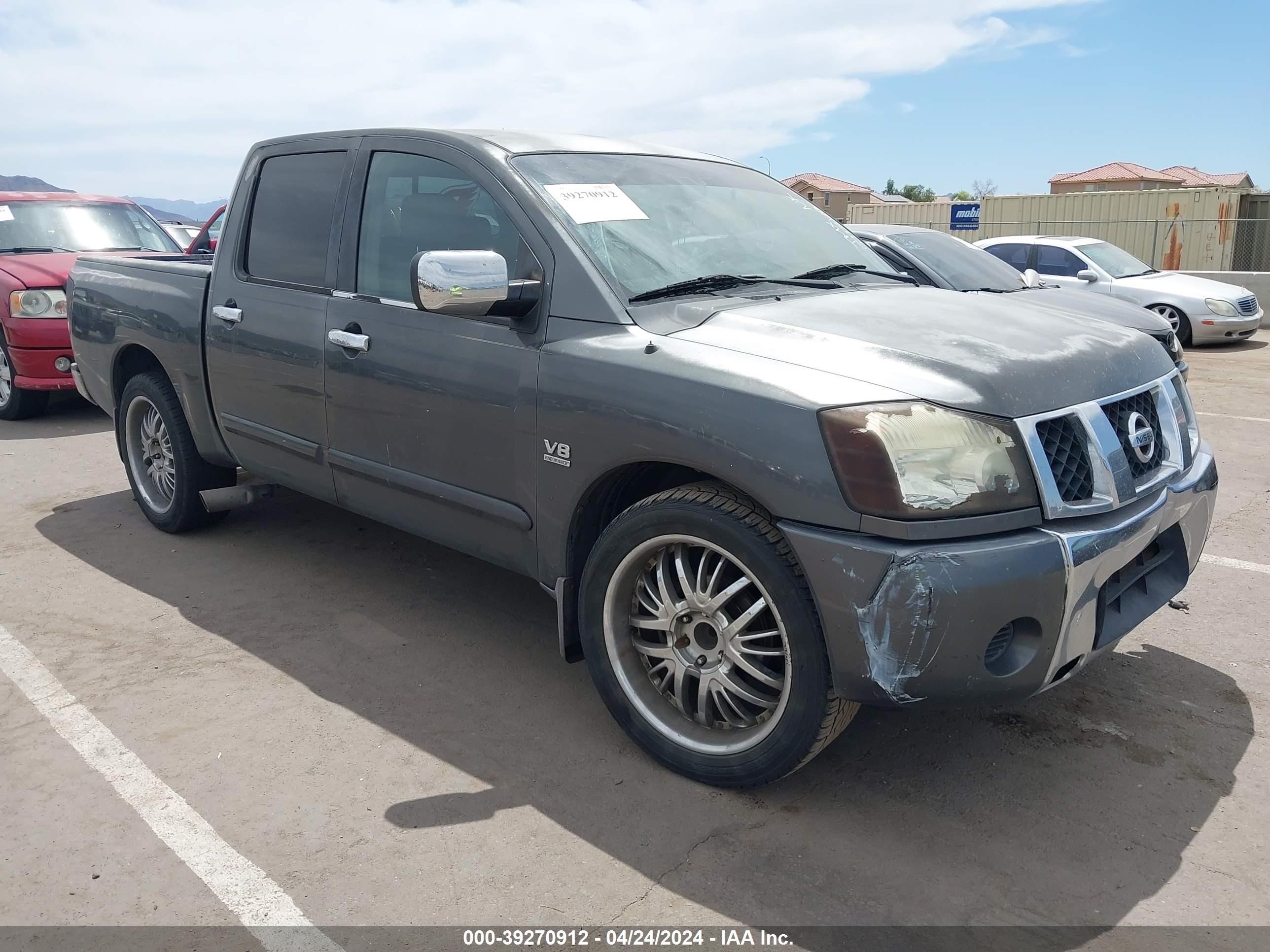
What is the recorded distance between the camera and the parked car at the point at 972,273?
27.3 feet

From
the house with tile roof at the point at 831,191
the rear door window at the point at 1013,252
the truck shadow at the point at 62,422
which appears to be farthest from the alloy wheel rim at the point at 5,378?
the house with tile roof at the point at 831,191

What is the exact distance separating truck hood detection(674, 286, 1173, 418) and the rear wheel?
12.4 metres

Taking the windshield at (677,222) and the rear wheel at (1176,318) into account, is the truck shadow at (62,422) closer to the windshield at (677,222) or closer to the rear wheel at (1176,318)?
the windshield at (677,222)

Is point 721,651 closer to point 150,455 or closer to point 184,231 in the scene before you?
point 150,455

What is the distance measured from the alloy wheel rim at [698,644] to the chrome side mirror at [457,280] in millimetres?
884

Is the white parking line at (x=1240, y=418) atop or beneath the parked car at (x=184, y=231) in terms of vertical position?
beneath

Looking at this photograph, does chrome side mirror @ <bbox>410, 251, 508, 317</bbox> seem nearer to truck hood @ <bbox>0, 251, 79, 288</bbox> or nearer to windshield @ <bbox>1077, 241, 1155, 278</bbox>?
truck hood @ <bbox>0, 251, 79, 288</bbox>

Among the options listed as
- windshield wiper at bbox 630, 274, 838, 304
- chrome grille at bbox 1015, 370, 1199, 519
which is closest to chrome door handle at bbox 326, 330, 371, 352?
windshield wiper at bbox 630, 274, 838, 304

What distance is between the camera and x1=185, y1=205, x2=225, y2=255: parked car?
9.52 m

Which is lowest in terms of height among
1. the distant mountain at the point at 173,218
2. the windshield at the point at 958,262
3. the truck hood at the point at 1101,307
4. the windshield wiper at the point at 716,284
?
the truck hood at the point at 1101,307

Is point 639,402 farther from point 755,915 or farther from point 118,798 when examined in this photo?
point 118,798

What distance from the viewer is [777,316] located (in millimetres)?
3193

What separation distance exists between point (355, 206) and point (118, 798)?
2.25m

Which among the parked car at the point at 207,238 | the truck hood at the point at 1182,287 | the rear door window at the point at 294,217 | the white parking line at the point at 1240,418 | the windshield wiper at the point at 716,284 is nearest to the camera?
the windshield wiper at the point at 716,284
